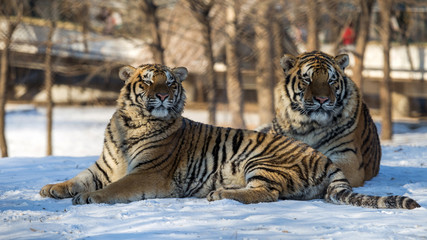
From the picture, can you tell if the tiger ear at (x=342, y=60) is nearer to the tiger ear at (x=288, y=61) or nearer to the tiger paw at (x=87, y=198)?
the tiger ear at (x=288, y=61)

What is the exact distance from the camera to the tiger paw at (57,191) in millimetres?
5703

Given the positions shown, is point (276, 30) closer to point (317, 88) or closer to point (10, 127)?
point (10, 127)

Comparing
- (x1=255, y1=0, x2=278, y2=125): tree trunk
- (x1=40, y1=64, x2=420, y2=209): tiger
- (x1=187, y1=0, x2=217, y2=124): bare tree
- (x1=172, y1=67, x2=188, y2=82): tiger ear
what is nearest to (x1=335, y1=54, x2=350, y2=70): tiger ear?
(x1=40, y1=64, x2=420, y2=209): tiger

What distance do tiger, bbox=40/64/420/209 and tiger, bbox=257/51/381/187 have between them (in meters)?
0.65

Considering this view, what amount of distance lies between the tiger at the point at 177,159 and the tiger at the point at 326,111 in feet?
2.14

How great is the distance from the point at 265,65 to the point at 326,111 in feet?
39.8

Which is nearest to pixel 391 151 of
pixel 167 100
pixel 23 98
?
pixel 167 100

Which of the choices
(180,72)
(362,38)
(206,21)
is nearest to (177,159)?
(180,72)

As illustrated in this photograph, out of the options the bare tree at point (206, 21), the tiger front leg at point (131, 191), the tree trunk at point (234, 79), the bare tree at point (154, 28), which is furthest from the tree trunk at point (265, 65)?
the tiger front leg at point (131, 191)

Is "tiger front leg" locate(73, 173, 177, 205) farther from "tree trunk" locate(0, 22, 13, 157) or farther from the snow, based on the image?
"tree trunk" locate(0, 22, 13, 157)

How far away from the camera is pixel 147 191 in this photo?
5531mm

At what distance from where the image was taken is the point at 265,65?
18516 mm

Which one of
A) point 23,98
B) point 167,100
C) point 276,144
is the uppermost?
point 23,98

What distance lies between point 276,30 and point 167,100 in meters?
12.6
